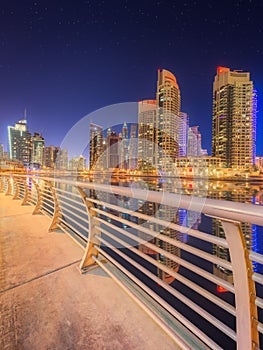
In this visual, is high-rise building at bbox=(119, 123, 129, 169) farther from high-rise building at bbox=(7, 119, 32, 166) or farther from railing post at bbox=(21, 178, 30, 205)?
high-rise building at bbox=(7, 119, 32, 166)

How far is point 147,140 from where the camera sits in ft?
228

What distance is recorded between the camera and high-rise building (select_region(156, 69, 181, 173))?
6312cm

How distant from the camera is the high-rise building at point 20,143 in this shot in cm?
10050

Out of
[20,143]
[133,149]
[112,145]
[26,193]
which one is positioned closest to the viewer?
[26,193]

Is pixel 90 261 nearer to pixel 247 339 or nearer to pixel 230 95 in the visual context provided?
pixel 247 339

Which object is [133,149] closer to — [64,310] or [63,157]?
[63,157]

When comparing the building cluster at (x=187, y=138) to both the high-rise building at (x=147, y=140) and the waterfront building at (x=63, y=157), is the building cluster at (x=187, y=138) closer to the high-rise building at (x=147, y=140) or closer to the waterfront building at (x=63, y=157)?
the high-rise building at (x=147, y=140)

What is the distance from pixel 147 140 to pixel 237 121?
43757mm

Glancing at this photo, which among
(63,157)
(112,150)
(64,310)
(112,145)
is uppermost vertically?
(112,145)

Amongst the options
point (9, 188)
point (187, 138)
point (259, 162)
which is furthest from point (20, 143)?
point (259, 162)

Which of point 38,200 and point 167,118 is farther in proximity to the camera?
point 167,118

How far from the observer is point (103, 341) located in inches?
45.3

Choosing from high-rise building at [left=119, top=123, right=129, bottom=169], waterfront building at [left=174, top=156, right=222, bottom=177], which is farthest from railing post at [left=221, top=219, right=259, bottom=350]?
waterfront building at [left=174, top=156, right=222, bottom=177]

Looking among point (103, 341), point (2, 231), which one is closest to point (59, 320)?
point (103, 341)
